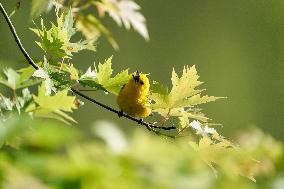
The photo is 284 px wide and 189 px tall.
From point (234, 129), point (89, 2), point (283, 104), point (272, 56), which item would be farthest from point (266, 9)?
point (89, 2)

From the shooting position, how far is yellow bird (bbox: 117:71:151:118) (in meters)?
0.82

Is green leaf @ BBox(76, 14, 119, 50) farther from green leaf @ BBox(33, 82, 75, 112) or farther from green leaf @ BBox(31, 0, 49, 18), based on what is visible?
green leaf @ BBox(33, 82, 75, 112)

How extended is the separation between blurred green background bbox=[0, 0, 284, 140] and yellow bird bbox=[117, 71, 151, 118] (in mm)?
3902

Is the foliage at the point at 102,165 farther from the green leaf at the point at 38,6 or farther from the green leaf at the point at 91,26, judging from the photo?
the green leaf at the point at 91,26

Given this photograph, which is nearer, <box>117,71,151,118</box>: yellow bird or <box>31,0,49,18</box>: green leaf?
<box>31,0,49,18</box>: green leaf

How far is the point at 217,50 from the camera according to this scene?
230 inches

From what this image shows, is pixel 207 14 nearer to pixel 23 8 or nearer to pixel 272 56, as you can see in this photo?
pixel 272 56

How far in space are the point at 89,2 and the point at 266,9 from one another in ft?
17.1

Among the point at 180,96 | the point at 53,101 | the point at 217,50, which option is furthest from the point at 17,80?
the point at 217,50

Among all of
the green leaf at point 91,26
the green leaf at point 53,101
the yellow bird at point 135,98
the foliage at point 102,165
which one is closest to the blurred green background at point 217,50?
the green leaf at point 91,26

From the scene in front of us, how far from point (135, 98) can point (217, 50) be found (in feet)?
16.7

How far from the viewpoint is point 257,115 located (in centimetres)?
526

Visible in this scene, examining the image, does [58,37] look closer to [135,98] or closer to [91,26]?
[135,98]

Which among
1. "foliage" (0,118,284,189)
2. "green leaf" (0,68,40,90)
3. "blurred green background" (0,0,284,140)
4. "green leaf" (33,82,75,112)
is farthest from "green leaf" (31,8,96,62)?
"blurred green background" (0,0,284,140)
